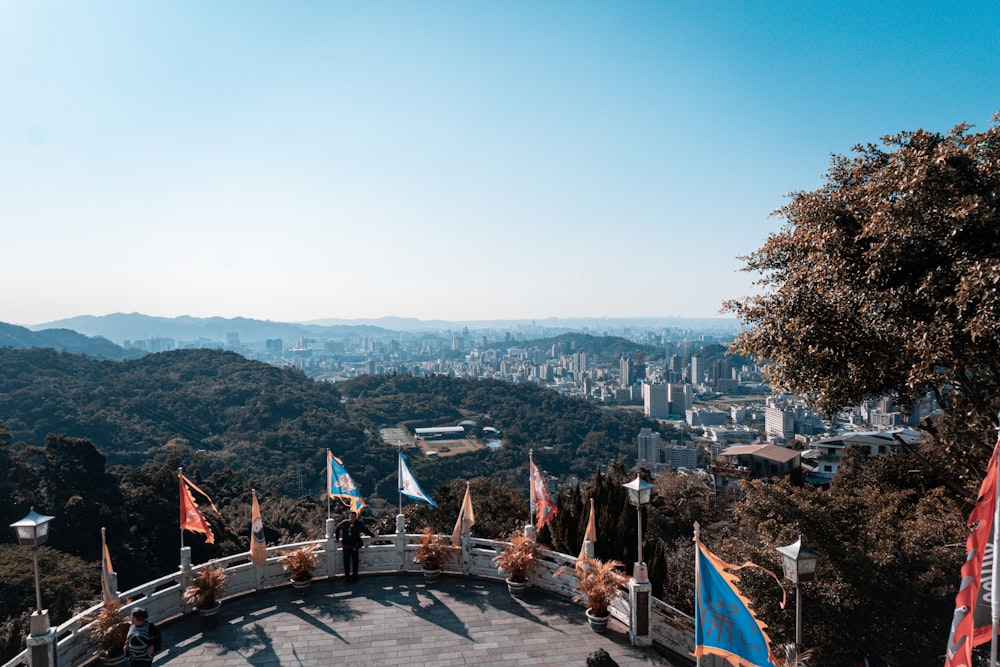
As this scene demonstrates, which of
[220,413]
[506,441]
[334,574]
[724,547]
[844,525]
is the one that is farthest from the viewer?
[506,441]

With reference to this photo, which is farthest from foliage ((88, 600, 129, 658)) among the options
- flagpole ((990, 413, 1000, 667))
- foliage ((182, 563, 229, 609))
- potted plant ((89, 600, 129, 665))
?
flagpole ((990, 413, 1000, 667))

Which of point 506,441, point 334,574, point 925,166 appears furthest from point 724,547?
point 506,441

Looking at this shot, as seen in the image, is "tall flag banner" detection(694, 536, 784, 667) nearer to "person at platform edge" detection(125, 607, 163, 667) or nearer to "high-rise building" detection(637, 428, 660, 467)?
"person at platform edge" detection(125, 607, 163, 667)

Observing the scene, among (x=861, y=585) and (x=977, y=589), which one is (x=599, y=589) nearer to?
(x=861, y=585)

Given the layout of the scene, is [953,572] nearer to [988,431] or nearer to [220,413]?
[988,431]

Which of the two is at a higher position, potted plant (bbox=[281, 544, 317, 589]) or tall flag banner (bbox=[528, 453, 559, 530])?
tall flag banner (bbox=[528, 453, 559, 530])

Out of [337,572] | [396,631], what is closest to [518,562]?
[396,631]

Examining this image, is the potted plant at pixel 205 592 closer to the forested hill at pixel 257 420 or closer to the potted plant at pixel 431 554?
the potted plant at pixel 431 554
